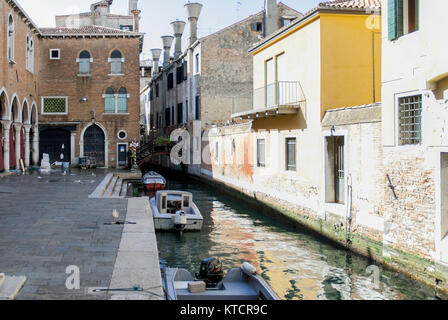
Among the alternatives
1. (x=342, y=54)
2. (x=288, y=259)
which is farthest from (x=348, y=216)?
(x=342, y=54)

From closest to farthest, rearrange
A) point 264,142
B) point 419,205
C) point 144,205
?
point 419,205
point 144,205
point 264,142

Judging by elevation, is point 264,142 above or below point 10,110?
below

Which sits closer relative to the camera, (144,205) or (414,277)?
(414,277)

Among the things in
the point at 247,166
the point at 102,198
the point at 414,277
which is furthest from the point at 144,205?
the point at 247,166

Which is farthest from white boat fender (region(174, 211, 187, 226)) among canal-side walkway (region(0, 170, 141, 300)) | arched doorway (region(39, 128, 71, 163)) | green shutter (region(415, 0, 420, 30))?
arched doorway (region(39, 128, 71, 163))

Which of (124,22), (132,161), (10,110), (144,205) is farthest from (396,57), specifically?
(124,22)

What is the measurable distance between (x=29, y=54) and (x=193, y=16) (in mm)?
10064

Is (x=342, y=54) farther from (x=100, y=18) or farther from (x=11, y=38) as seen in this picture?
(x=100, y=18)

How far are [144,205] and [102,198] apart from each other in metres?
1.85

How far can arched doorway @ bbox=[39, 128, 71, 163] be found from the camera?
95.0 feet

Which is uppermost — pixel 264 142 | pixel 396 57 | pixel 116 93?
pixel 116 93
